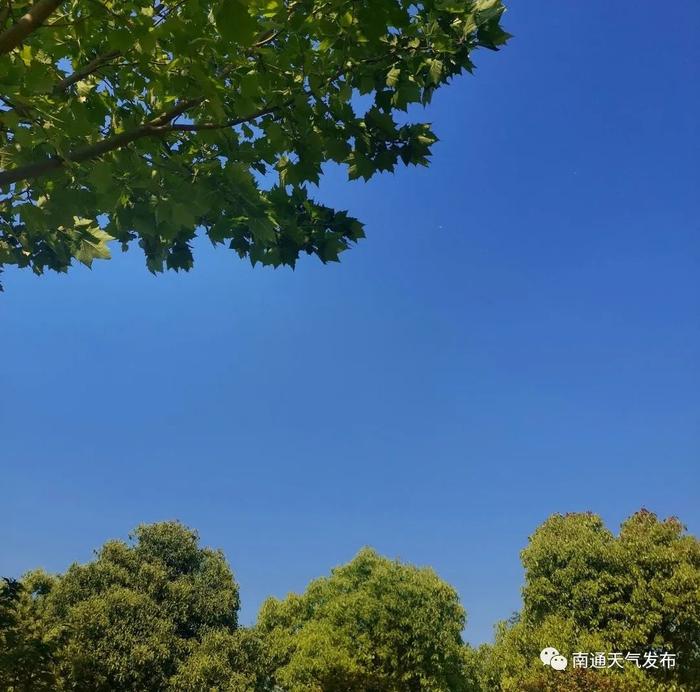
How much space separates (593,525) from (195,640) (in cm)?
1769

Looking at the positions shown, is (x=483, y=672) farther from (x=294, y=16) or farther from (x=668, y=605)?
(x=294, y=16)

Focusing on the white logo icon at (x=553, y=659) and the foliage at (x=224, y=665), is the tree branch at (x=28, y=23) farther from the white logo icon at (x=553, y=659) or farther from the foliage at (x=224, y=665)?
the white logo icon at (x=553, y=659)

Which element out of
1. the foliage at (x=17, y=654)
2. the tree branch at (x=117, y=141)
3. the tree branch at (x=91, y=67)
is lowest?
the foliage at (x=17, y=654)

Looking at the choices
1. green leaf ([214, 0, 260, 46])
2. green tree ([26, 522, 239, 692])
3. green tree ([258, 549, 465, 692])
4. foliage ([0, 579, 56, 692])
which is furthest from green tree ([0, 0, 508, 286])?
green tree ([258, 549, 465, 692])

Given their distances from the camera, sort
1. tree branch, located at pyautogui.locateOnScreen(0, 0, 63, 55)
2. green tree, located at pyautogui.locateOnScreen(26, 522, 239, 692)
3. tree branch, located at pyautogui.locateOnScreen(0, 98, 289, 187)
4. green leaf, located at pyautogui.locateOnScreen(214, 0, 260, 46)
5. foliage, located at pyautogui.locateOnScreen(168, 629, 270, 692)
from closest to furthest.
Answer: green leaf, located at pyautogui.locateOnScreen(214, 0, 260, 46)
tree branch, located at pyautogui.locateOnScreen(0, 0, 63, 55)
tree branch, located at pyautogui.locateOnScreen(0, 98, 289, 187)
green tree, located at pyautogui.locateOnScreen(26, 522, 239, 692)
foliage, located at pyautogui.locateOnScreen(168, 629, 270, 692)

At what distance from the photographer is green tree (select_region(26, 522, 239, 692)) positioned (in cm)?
2019

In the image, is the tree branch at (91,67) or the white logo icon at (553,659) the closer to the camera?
the tree branch at (91,67)

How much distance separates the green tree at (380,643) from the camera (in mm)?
22766

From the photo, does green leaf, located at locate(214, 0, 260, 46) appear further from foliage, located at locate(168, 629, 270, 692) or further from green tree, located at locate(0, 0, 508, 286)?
foliage, located at locate(168, 629, 270, 692)

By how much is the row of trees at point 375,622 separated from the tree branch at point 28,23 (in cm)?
2032

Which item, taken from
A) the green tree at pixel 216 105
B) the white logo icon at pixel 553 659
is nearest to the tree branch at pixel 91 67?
the green tree at pixel 216 105

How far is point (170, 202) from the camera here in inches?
173

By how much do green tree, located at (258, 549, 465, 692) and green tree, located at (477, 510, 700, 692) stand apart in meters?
2.58

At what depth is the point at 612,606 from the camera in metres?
20.9
